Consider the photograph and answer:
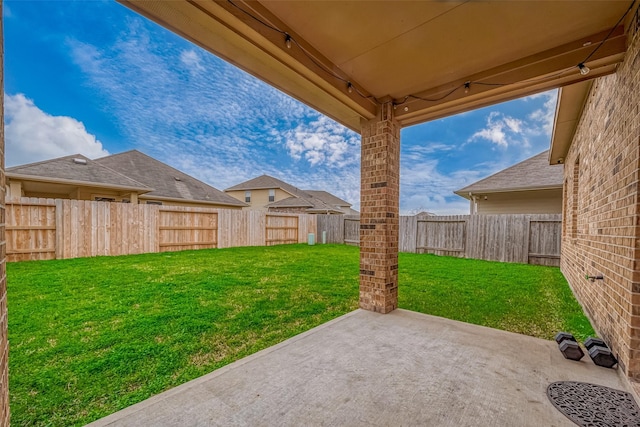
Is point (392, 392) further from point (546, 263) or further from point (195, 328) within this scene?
point (546, 263)

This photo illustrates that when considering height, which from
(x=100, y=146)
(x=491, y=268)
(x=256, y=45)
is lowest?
(x=491, y=268)

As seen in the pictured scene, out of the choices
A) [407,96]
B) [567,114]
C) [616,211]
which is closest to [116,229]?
[407,96]

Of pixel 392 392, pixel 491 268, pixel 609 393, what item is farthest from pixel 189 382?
pixel 491 268

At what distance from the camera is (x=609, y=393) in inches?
73.7

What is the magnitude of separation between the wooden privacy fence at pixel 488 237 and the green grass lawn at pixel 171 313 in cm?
203

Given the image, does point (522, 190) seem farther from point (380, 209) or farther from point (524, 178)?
point (380, 209)

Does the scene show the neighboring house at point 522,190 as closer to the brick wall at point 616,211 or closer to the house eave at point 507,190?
the house eave at point 507,190

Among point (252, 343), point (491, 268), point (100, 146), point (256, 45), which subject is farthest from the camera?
point (100, 146)

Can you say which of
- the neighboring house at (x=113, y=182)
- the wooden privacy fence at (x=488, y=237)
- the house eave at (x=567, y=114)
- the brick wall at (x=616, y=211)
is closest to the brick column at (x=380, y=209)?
the brick wall at (x=616, y=211)

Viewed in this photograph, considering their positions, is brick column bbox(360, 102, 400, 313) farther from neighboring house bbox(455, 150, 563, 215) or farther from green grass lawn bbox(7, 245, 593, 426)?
neighboring house bbox(455, 150, 563, 215)

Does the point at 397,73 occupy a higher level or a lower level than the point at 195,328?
higher

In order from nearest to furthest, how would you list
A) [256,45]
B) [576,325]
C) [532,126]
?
[256,45], [576,325], [532,126]

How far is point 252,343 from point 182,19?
270 cm

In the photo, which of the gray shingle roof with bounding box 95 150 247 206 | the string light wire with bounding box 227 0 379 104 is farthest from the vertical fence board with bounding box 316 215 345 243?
the string light wire with bounding box 227 0 379 104
